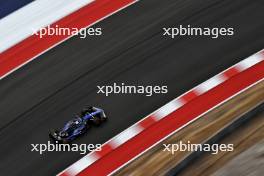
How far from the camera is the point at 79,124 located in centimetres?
1398

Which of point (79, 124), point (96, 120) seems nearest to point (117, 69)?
point (96, 120)

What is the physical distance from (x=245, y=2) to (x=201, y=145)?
19.2ft

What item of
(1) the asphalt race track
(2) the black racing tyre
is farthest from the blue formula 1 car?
(1) the asphalt race track

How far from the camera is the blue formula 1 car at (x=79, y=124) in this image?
13.9 m

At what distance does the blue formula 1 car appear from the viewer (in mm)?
13909

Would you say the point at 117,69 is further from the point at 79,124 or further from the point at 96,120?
the point at 79,124

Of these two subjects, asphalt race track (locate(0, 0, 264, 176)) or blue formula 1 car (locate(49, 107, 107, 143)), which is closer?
blue formula 1 car (locate(49, 107, 107, 143))

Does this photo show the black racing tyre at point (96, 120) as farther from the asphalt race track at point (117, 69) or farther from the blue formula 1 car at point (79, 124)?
the asphalt race track at point (117, 69)

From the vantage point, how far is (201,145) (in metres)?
12.4

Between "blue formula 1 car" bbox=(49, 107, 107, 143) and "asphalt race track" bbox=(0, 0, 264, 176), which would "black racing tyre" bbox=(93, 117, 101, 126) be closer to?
"blue formula 1 car" bbox=(49, 107, 107, 143)


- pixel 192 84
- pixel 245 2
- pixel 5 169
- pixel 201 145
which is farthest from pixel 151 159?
pixel 245 2

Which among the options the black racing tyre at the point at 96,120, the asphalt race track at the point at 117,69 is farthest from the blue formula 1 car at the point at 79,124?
the asphalt race track at the point at 117,69

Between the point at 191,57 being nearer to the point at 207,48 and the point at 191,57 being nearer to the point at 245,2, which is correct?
the point at 207,48

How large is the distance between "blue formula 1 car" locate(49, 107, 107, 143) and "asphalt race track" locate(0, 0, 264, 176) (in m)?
0.22
